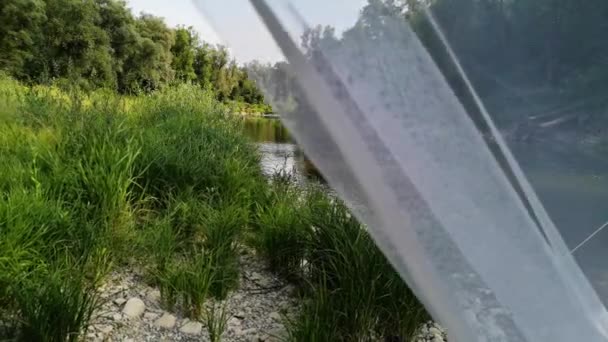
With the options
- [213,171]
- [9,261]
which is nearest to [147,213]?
[213,171]

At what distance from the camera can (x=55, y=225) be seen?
2.02 meters

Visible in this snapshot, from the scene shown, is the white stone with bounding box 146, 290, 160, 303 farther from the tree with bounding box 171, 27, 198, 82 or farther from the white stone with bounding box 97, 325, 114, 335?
the tree with bounding box 171, 27, 198, 82

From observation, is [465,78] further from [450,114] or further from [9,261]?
[9,261]

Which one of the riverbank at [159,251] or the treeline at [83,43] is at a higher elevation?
the treeline at [83,43]

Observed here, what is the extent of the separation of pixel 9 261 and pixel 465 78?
70.1 inches

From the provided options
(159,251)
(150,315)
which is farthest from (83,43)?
(150,315)

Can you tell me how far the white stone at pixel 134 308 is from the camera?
6.52 feet

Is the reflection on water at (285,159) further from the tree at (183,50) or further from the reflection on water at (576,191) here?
the tree at (183,50)

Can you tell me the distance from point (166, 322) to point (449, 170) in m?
1.70

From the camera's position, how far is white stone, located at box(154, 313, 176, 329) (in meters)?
1.95

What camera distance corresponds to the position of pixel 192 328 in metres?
1.94

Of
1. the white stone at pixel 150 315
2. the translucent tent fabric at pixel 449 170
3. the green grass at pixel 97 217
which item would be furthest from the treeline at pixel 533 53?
the white stone at pixel 150 315

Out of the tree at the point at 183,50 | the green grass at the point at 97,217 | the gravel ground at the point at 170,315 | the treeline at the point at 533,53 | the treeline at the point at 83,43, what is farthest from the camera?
the tree at the point at 183,50

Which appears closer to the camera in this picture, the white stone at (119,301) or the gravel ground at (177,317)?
the gravel ground at (177,317)
